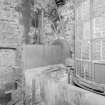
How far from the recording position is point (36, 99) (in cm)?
268

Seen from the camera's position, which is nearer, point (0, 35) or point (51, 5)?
point (0, 35)

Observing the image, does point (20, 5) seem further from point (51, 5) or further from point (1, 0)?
point (51, 5)

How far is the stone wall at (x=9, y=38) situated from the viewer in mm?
4109

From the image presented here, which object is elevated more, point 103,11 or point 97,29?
point 103,11

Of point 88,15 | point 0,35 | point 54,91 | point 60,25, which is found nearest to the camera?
point 54,91

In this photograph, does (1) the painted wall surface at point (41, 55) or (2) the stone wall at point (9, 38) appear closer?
(1) the painted wall surface at point (41, 55)

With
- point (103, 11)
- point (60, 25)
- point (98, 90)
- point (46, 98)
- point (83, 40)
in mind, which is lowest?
point (46, 98)

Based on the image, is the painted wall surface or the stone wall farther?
the stone wall

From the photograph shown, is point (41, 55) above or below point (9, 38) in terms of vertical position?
below

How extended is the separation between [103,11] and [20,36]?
323cm

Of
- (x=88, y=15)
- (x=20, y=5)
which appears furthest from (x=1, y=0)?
(x=88, y=15)

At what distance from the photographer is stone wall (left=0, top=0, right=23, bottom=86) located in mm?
4109

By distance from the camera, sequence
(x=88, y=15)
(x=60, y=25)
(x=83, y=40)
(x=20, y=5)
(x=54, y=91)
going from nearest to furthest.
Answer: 1. (x=54, y=91)
2. (x=88, y=15)
3. (x=83, y=40)
4. (x=20, y=5)
5. (x=60, y=25)

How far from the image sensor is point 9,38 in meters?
Answer: 4.25
